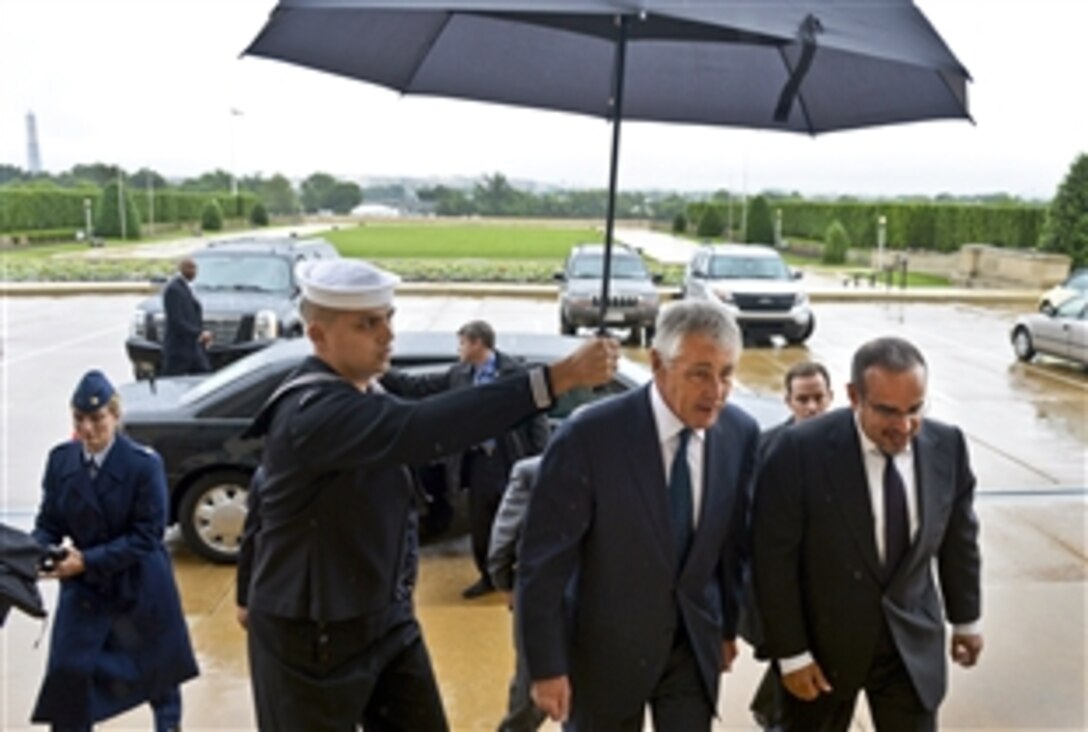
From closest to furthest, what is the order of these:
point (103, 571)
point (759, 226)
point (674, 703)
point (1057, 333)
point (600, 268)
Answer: point (674, 703), point (103, 571), point (1057, 333), point (600, 268), point (759, 226)

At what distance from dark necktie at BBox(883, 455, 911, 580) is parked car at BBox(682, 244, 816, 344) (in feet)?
46.7

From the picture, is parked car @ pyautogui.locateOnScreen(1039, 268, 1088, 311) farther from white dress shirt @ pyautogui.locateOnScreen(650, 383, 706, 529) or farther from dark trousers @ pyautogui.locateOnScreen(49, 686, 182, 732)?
dark trousers @ pyautogui.locateOnScreen(49, 686, 182, 732)

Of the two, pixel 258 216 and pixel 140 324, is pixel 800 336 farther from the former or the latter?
pixel 258 216

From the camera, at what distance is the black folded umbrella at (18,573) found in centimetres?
284

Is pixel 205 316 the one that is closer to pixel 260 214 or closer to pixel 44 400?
pixel 44 400

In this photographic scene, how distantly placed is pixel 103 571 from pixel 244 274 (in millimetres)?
11240

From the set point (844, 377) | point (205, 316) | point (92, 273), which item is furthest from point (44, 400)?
point (92, 273)

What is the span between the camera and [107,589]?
3611mm

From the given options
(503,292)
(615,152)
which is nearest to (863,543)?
(615,152)

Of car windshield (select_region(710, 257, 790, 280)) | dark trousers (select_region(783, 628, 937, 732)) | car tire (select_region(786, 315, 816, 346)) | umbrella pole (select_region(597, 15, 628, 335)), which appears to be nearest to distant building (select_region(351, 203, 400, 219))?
car windshield (select_region(710, 257, 790, 280))

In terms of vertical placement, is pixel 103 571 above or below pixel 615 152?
below

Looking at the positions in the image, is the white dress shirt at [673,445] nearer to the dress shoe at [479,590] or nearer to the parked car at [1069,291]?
the dress shoe at [479,590]

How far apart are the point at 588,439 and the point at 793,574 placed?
0.74 meters

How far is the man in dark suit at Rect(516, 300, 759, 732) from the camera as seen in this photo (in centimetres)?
262
